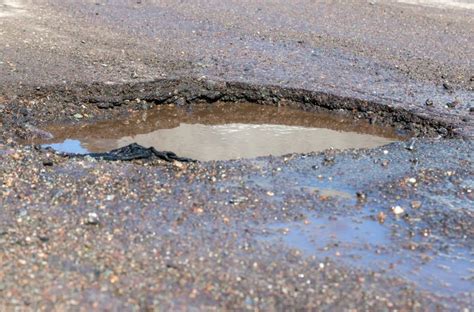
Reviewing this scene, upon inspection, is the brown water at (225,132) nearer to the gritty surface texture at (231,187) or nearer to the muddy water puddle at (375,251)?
the gritty surface texture at (231,187)

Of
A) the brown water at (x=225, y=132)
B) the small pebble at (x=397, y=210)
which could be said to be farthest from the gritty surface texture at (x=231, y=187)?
the brown water at (x=225, y=132)

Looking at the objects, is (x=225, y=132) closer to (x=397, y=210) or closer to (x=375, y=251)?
(x=397, y=210)

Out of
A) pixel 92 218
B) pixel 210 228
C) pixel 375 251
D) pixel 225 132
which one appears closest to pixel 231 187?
pixel 210 228

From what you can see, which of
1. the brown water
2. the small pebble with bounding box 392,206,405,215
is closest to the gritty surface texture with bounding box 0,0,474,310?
the small pebble with bounding box 392,206,405,215

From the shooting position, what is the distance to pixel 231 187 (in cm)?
595

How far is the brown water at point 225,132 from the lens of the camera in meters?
7.63

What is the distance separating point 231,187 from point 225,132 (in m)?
2.44

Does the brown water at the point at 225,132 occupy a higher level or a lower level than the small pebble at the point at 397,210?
lower

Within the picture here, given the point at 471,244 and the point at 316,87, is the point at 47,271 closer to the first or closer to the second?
the point at 471,244

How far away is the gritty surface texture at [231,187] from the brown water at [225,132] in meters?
0.19

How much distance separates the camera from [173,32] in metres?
11.3

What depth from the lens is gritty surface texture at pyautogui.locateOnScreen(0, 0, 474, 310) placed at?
14.8 ft

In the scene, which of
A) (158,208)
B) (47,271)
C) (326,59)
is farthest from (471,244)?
(326,59)

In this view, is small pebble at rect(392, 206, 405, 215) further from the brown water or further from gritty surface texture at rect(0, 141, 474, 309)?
the brown water
